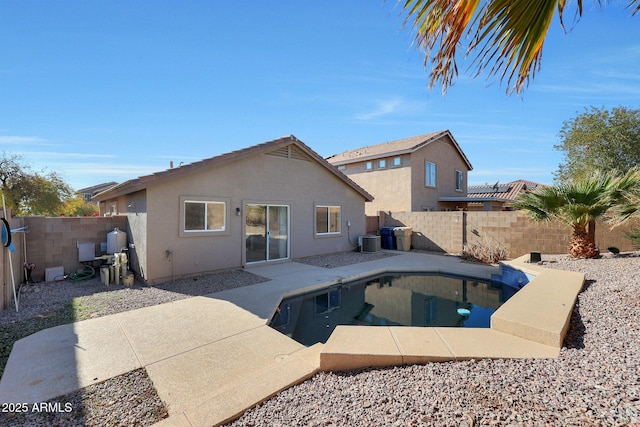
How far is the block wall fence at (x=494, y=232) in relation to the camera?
36.9 ft

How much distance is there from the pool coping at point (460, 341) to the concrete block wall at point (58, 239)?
975 cm

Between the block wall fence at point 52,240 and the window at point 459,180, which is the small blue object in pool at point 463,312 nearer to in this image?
the block wall fence at point 52,240

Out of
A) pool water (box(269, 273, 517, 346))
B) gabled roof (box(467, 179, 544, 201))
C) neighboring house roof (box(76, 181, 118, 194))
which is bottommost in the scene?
pool water (box(269, 273, 517, 346))

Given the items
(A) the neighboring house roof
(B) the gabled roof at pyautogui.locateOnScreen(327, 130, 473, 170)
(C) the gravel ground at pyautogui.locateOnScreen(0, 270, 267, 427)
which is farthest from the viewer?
(A) the neighboring house roof

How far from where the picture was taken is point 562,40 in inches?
91.1

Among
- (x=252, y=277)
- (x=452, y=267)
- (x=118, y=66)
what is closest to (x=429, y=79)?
(x=252, y=277)

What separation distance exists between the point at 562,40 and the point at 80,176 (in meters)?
39.7

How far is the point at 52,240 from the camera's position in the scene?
29.6ft

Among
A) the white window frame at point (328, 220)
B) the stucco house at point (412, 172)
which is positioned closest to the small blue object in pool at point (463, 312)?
the white window frame at point (328, 220)

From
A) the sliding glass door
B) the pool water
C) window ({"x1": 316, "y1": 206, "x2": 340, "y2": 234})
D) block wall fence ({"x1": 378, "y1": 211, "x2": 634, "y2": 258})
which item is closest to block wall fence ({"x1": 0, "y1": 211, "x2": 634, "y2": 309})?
block wall fence ({"x1": 378, "y1": 211, "x2": 634, "y2": 258})

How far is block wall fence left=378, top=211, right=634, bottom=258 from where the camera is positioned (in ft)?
36.9

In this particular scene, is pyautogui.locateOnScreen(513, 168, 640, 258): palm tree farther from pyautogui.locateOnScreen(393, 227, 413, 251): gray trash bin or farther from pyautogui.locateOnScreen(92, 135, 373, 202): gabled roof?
pyautogui.locateOnScreen(92, 135, 373, 202): gabled roof

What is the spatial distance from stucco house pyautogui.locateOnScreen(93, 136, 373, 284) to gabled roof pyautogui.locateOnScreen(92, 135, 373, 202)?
0.08ft

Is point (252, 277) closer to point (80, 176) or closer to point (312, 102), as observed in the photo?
point (312, 102)
